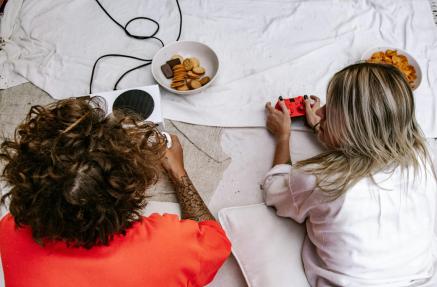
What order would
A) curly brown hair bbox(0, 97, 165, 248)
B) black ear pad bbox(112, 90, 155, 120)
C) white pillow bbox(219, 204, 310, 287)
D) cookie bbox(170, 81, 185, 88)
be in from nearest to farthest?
1. curly brown hair bbox(0, 97, 165, 248)
2. white pillow bbox(219, 204, 310, 287)
3. black ear pad bbox(112, 90, 155, 120)
4. cookie bbox(170, 81, 185, 88)

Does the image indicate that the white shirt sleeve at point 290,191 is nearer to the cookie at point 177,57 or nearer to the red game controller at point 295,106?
the red game controller at point 295,106

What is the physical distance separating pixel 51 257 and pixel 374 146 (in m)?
0.64

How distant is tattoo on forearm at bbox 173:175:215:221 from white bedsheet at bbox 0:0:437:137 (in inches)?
10.0

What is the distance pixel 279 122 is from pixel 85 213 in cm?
73

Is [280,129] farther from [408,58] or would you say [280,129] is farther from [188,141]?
[408,58]

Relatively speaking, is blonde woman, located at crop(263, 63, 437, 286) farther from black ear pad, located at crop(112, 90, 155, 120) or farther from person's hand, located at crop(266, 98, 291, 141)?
black ear pad, located at crop(112, 90, 155, 120)

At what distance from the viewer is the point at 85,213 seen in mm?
577

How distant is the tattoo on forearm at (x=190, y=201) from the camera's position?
99 cm

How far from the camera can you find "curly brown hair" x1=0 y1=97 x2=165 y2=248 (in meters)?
0.55

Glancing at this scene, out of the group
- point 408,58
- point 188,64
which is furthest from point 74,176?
point 408,58

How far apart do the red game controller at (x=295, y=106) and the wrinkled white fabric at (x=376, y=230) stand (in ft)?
1.23

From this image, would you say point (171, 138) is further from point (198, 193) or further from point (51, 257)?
point (51, 257)

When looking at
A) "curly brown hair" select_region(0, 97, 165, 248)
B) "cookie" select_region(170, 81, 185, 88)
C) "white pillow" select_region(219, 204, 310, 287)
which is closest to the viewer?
"curly brown hair" select_region(0, 97, 165, 248)

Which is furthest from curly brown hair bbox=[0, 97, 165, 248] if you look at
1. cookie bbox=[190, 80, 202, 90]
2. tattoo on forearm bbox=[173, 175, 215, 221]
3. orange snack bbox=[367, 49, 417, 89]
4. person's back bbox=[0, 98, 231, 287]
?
orange snack bbox=[367, 49, 417, 89]
